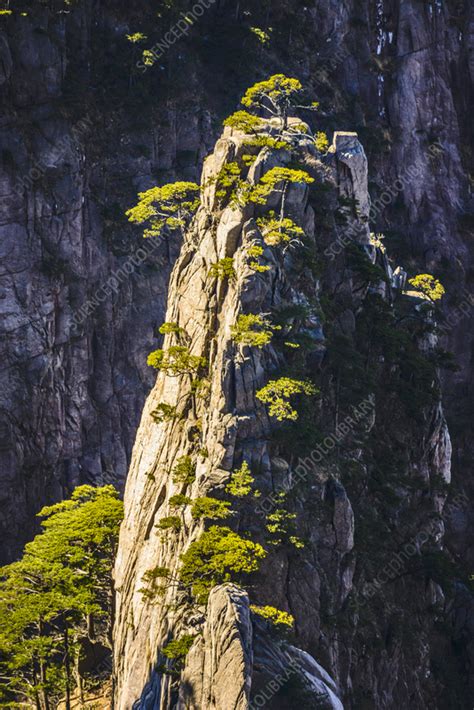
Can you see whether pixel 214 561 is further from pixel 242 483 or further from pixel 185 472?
pixel 185 472

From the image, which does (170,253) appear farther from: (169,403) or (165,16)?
(169,403)

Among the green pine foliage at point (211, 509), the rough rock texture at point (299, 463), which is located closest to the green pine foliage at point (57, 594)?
the rough rock texture at point (299, 463)

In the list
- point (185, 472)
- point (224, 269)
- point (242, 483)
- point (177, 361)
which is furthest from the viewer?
point (177, 361)

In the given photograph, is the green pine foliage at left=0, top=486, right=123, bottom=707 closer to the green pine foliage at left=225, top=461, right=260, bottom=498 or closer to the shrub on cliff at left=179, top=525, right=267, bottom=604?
the shrub on cliff at left=179, top=525, right=267, bottom=604

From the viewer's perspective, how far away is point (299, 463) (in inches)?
2613

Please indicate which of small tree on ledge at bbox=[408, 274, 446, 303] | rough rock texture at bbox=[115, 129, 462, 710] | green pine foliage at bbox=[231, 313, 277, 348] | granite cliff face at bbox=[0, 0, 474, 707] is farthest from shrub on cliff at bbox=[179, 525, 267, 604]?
small tree on ledge at bbox=[408, 274, 446, 303]

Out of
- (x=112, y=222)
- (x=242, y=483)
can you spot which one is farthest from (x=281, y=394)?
(x=112, y=222)

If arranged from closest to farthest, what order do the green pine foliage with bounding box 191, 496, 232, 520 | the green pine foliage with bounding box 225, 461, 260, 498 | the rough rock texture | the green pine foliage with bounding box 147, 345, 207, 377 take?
the green pine foliage with bounding box 191, 496, 232, 520
the green pine foliage with bounding box 225, 461, 260, 498
the rough rock texture
the green pine foliage with bounding box 147, 345, 207, 377

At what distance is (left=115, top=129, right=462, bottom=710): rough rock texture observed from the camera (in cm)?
6300

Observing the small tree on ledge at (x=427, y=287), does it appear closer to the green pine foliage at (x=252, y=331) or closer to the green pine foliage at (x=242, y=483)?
the green pine foliage at (x=252, y=331)

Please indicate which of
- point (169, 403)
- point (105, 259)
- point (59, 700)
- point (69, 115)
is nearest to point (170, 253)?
point (105, 259)

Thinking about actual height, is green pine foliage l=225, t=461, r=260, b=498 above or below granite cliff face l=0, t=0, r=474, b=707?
below

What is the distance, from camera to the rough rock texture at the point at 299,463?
6300 centimetres

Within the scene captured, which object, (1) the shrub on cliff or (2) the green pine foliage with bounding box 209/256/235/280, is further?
(2) the green pine foliage with bounding box 209/256/235/280
